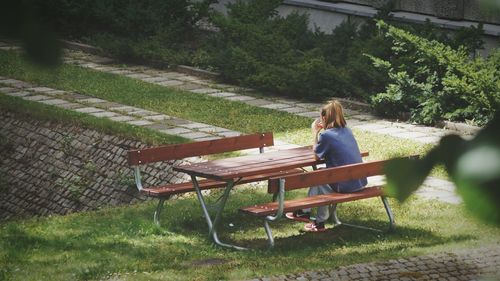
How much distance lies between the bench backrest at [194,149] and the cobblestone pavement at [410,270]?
8.07 feet

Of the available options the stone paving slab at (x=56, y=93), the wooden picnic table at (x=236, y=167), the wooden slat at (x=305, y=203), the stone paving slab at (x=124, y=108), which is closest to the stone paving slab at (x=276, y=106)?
the stone paving slab at (x=124, y=108)

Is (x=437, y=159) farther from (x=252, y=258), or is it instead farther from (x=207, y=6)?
(x=207, y=6)

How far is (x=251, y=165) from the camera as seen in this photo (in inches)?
340

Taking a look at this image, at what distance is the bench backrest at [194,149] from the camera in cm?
909

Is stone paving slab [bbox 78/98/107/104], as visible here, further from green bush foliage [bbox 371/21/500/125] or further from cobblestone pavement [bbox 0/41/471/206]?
green bush foliage [bbox 371/21/500/125]

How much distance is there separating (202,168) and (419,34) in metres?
6.41

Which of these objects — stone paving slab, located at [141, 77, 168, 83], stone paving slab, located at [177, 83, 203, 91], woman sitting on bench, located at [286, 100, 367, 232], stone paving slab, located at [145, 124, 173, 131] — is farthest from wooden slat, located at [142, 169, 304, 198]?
stone paving slab, located at [141, 77, 168, 83]

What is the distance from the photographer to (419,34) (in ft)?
46.2

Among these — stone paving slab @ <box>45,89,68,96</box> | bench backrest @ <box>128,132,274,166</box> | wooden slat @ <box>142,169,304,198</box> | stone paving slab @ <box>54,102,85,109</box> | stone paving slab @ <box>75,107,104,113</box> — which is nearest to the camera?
wooden slat @ <box>142,169,304,198</box>

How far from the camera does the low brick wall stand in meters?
11.4

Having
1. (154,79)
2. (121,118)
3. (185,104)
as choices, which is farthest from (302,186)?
(154,79)

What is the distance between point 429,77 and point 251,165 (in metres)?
5.48

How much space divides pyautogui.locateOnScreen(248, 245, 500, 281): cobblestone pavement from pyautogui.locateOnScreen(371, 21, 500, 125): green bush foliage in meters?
4.81

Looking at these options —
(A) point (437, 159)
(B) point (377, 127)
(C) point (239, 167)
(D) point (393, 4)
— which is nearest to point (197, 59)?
(D) point (393, 4)
